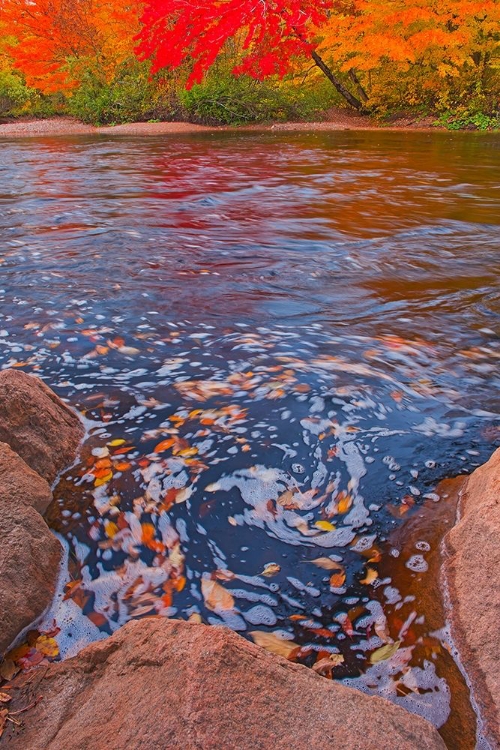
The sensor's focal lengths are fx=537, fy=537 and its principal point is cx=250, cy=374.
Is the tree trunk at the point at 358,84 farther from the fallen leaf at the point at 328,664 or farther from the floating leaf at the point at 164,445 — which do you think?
the fallen leaf at the point at 328,664

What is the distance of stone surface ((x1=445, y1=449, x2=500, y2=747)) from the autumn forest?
1476cm

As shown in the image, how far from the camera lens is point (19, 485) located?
80.7 inches

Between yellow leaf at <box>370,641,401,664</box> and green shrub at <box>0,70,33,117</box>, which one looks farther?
green shrub at <box>0,70,33,117</box>

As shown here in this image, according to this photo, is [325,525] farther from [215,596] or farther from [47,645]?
[47,645]

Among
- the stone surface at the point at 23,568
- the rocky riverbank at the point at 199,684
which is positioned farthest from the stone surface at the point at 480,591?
the stone surface at the point at 23,568

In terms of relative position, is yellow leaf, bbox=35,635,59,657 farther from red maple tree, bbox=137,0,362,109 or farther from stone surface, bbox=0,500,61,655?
red maple tree, bbox=137,0,362,109

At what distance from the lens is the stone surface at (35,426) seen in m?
2.45

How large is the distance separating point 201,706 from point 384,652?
0.74m

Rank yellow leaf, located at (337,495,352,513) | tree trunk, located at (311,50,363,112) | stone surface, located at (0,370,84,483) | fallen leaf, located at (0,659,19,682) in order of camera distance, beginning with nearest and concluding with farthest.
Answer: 1. fallen leaf, located at (0,659,19,682)
2. yellow leaf, located at (337,495,352,513)
3. stone surface, located at (0,370,84,483)
4. tree trunk, located at (311,50,363,112)

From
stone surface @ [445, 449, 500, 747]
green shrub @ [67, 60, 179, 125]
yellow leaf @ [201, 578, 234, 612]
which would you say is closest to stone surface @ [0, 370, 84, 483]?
yellow leaf @ [201, 578, 234, 612]

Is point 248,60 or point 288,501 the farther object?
point 248,60

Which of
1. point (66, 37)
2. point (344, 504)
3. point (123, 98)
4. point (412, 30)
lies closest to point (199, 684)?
point (344, 504)

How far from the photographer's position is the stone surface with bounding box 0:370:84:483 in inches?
96.4

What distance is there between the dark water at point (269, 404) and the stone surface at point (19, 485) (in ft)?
0.57
